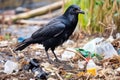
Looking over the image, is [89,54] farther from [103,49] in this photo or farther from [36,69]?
[36,69]

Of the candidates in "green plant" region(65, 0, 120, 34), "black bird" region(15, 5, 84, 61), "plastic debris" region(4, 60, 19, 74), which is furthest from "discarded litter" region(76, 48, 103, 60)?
"green plant" region(65, 0, 120, 34)

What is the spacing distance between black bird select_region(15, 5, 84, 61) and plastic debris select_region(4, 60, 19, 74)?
0.45m

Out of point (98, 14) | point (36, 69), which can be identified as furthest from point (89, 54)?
point (98, 14)

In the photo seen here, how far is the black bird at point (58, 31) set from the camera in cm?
582

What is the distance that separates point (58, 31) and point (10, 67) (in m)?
0.77

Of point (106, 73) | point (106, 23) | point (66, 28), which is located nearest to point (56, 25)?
point (66, 28)

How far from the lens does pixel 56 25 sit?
19.2 ft

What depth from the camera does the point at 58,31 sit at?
5.82 m

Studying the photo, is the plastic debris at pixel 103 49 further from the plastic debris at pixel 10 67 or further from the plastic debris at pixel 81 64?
the plastic debris at pixel 10 67

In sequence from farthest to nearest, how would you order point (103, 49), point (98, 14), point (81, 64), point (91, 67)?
1. point (98, 14)
2. point (103, 49)
3. point (81, 64)
4. point (91, 67)

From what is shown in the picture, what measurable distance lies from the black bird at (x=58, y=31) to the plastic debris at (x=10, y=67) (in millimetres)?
453

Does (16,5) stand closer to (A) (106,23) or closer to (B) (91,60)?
(A) (106,23)

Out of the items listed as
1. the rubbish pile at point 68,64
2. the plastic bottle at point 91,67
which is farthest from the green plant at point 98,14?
the plastic bottle at point 91,67

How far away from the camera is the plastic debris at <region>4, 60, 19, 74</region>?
5.50 m
